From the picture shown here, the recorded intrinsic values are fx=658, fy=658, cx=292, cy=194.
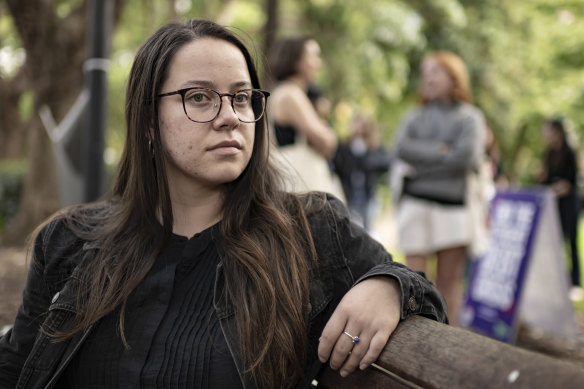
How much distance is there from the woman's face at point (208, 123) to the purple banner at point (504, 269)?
417cm

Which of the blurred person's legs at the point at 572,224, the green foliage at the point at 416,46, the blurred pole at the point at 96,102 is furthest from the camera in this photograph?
the green foliage at the point at 416,46

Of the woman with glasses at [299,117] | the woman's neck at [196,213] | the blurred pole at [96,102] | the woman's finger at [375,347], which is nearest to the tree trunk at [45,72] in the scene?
the blurred pole at [96,102]

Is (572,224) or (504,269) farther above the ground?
(504,269)

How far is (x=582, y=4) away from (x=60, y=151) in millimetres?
15011

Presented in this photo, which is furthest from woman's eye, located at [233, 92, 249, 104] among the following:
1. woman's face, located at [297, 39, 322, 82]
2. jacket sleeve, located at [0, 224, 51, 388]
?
woman's face, located at [297, 39, 322, 82]

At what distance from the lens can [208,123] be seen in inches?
74.4

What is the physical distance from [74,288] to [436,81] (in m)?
3.70

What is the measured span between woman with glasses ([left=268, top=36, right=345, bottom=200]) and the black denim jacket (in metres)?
2.41

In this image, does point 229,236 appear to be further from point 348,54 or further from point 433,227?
point 348,54

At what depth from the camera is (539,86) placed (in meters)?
18.2

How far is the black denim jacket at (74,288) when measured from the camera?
170 centimetres

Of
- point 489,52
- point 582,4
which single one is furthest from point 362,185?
point 489,52

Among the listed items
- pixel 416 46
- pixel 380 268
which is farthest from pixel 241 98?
pixel 416 46

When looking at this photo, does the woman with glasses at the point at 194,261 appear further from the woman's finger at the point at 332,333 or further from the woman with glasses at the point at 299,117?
the woman with glasses at the point at 299,117
